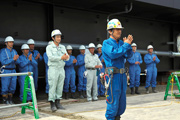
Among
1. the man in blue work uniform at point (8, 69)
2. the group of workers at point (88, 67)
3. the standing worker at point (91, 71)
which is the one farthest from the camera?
the standing worker at point (91, 71)

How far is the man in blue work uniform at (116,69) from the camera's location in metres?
3.64

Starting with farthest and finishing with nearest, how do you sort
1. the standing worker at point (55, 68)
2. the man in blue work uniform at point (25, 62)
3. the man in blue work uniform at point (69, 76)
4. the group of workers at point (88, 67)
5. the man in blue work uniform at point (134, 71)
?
the man in blue work uniform at point (134, 71) < the man in blue work uniform at point (69, 76) < the man in blue work uniform at point (25, 62) < the standing worker at point (55, 68) < the group of workers at point (88, 67)

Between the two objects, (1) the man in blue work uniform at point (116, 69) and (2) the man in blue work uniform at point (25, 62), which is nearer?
(1) the man in blue work uniform at point (116, 69)

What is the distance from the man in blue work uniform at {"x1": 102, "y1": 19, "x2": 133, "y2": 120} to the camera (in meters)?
3.64

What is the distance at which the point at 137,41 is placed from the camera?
13.0 m

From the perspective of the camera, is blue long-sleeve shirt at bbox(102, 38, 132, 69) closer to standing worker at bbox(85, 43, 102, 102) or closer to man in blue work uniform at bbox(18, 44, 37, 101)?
standing worker at bbox(85, 43, 102, 102)

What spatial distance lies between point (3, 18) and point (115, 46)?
19.7 feet

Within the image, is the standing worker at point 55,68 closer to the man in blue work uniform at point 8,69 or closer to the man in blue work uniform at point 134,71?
the man in blue work uniform at point 8,69

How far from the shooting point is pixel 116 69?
376 centimetres

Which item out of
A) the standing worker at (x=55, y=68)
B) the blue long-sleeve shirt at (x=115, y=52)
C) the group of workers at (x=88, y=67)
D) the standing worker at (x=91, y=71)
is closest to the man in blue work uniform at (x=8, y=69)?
the group of workers at (x=88, y=67)

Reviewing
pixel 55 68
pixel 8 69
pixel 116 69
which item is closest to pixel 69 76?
pixel 8 69

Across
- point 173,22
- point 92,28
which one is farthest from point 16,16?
point 173,22

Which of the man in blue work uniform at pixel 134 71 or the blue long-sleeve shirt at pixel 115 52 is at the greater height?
the blue long-sleeve shirt at pixel 115 52

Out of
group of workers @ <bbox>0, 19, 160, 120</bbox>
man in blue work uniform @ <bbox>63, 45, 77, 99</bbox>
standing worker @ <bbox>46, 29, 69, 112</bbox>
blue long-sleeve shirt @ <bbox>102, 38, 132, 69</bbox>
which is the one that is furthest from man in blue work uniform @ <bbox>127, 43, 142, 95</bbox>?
blue long-sleeve shirt @ <bbox>102, 38, 132, 69</bbox>
